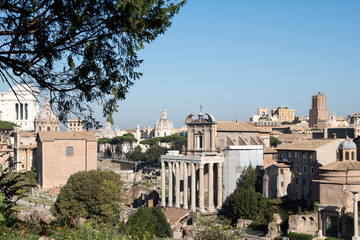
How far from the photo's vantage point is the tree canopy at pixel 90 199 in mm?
32469

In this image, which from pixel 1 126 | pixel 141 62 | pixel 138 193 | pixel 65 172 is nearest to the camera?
pixel 141 62

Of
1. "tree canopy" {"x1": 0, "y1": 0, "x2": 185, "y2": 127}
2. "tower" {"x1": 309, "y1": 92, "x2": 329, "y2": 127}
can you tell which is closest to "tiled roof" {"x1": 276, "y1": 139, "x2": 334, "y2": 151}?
"tree canopy" {"x1": 0, "y1": 0, "x2": 185, "y2": 127}

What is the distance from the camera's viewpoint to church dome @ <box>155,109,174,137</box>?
123750mm

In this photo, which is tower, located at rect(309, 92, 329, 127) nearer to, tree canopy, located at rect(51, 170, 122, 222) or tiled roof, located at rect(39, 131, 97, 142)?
tiled roof, located at rect(39, 131, 97, 142)

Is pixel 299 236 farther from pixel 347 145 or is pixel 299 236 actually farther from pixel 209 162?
pixel 209 162

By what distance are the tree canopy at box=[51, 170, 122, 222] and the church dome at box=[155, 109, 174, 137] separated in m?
88.6

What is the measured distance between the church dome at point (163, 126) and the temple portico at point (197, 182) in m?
83.9

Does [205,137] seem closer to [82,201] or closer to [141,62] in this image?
[82,201]

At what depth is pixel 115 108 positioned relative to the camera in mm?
11961

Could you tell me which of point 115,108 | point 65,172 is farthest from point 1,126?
point 115,108

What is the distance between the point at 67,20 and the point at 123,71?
1.69 meters

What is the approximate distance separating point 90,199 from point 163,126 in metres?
91.2

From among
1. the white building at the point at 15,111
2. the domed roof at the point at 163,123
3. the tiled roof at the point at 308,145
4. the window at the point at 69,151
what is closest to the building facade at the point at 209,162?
the tiled roof at the point at 308,145

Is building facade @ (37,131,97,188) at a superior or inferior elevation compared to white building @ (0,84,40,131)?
inferior
